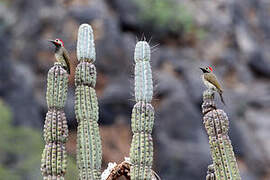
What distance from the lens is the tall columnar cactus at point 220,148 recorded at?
6.80 meters

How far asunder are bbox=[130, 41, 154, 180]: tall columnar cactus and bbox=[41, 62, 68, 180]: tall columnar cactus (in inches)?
33.2

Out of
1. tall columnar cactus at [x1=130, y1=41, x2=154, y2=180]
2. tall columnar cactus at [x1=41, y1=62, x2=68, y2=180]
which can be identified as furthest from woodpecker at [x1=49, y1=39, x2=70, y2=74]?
tall columnar cactus at [x1=130, y1=41, x2=154, y2=180]

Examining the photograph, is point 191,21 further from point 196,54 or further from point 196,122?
point 196,122

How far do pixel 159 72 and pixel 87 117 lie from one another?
19.4 meters

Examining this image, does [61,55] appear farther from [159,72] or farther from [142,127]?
[159,72]

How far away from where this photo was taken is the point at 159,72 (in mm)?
26359

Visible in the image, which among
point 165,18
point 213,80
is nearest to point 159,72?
point 165,18

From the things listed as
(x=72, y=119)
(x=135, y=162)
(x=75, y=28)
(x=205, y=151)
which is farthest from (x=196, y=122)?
(x=135, y=162)

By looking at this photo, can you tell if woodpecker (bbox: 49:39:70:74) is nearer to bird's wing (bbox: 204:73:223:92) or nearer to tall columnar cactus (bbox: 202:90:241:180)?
bird's wing (bbox: 204:73:223:92)

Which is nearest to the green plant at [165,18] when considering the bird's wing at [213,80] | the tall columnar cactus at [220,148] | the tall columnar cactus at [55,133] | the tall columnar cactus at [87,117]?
the bird's wing at [213,80]

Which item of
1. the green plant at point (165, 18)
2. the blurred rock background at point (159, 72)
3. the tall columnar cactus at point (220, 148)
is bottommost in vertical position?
the tall columnar cactus at point (220, 148)

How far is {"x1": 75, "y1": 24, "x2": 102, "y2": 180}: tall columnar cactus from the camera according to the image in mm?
6809

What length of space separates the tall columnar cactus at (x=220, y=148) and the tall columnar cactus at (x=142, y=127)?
729 millimetres

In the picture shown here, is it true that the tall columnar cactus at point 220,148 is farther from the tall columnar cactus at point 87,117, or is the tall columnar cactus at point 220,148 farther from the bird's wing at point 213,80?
the tall columnar cactus at point 87,117
